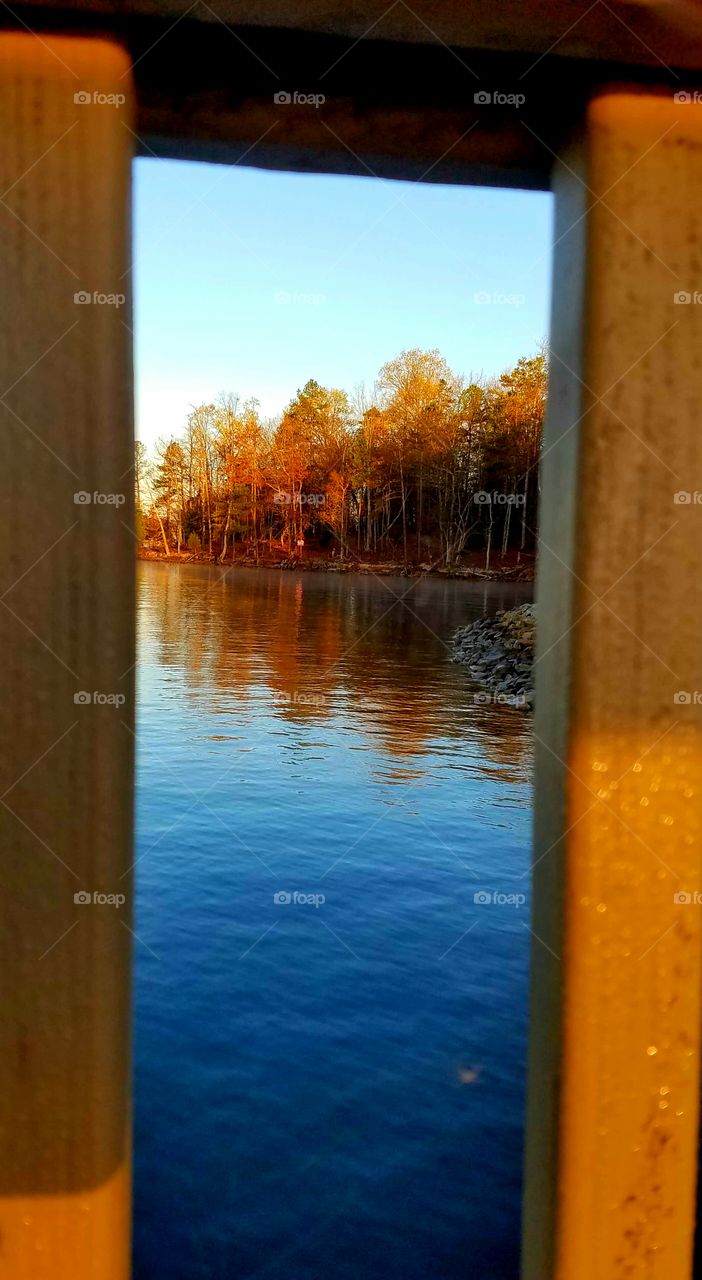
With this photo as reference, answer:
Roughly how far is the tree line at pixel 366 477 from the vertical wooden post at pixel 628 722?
41.4 metres

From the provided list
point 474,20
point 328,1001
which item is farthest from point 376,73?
point 328,1001

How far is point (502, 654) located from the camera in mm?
20406

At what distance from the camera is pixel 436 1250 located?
364 cm

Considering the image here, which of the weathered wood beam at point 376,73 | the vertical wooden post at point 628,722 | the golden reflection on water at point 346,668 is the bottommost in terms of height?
the golden reflection on water at point 346,668

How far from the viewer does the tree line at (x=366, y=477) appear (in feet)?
148

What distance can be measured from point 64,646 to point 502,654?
1918cm

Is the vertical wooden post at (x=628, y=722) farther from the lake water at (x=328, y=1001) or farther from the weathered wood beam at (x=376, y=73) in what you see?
the lake water at (x=328, y=1001)

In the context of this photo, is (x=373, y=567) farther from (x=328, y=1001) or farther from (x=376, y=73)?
(x=376, y=73)

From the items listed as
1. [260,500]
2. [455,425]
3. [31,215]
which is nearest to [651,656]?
[31,215]

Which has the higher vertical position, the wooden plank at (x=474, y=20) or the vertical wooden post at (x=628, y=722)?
the wooden plank at (x=474, y=20)

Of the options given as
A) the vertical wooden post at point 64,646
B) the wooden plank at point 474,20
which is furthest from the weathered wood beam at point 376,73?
the vertical wooden post at point 64,646

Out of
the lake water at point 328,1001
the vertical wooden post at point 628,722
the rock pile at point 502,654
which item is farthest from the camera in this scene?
the rock pile at point 502,654

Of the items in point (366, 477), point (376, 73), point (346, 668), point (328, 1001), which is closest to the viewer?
point (376, 73)

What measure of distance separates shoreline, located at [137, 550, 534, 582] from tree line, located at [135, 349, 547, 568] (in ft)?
2.04
